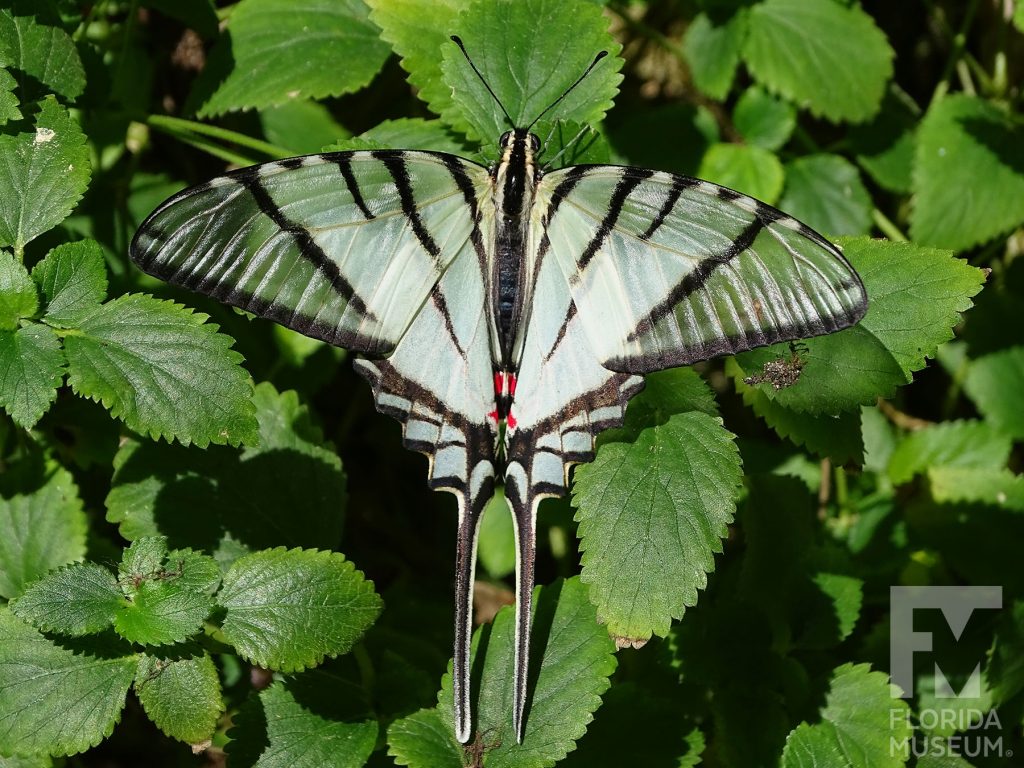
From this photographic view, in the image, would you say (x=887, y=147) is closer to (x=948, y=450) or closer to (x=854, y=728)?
(x=948, y=450)

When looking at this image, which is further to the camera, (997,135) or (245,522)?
(997,135)

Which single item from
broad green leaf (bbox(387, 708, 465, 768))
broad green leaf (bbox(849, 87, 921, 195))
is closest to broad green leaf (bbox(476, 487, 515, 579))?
broad green leaf (bbox(387, 708, 465, 768))

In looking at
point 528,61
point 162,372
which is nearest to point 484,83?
point 528,61

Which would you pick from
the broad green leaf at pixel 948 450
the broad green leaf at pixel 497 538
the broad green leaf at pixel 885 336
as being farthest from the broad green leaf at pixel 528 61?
the broad green leaf at pixel 948 450

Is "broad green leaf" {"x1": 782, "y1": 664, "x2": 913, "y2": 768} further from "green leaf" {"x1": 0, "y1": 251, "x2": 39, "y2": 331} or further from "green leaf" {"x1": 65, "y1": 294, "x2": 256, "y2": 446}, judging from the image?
"green leaf" {"x1": 0, "y1": 251, "x2": 39, "y2": 331}

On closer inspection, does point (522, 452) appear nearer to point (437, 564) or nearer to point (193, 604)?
point (193, 604)

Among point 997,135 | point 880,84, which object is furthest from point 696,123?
point 997,135

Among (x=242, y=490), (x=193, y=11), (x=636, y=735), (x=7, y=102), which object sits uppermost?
(x=193, y=11)
